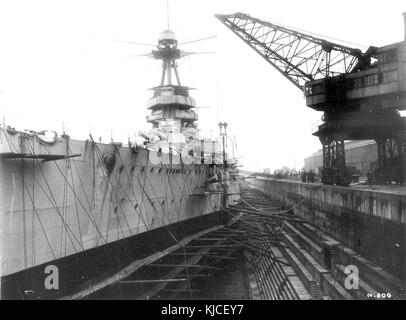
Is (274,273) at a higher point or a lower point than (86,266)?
lower

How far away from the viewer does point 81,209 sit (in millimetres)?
10664

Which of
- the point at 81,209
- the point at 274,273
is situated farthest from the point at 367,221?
the point at 81,209

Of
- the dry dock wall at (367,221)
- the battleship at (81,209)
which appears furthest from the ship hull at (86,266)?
the dry dock wall at (367,221)

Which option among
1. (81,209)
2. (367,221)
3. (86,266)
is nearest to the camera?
(81,209)

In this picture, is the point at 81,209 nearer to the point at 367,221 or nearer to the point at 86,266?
the point at 86,266

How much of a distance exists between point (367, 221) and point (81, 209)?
8.31 m

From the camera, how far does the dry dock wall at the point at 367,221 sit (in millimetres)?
8974

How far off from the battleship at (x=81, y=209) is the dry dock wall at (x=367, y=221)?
19.8 feet

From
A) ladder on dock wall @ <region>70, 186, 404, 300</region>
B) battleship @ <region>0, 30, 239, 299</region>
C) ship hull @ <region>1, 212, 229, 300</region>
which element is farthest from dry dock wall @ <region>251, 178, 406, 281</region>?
ship hull @ <region>1, 212, 229, 300</region>

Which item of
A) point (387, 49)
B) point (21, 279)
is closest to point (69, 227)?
point (21, 279)

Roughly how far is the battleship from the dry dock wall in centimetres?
603

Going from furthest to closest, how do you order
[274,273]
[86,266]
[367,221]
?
[274,273] → [367,221] → [86,266]

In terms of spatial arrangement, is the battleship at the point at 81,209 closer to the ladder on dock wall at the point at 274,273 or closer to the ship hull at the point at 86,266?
the ship hull at the point at 86,266

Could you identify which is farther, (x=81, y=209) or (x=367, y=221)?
(x=367, y=221)
